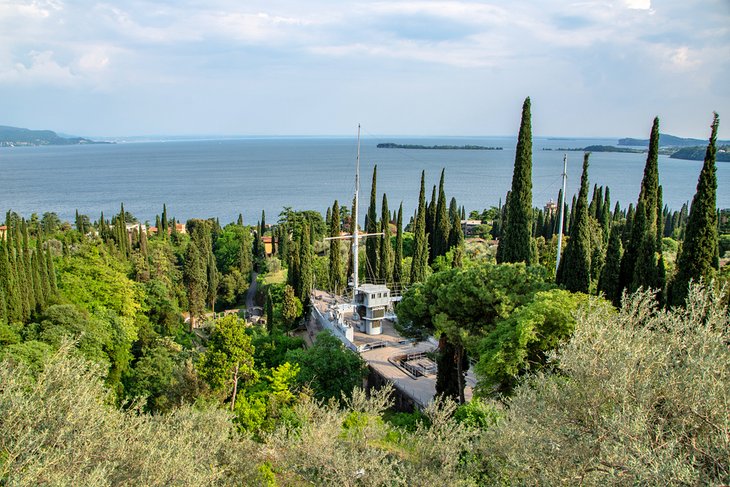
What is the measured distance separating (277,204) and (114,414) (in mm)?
87773

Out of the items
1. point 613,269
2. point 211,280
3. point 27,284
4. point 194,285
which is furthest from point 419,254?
point 27,284

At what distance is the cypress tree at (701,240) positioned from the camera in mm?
14781

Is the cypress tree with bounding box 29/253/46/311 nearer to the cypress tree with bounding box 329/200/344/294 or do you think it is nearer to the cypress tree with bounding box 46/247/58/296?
the cypress tree with bounding box 46/247/58/296

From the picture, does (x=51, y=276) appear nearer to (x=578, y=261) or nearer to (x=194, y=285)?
(x=194, y=285)

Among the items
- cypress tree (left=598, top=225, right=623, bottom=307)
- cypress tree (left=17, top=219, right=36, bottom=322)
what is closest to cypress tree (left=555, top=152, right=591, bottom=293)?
cypress tree (left=598, top=225, right=623, bottom=307)

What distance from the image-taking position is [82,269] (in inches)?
1072

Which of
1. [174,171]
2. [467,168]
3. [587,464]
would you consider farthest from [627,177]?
[587,464]

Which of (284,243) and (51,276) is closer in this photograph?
(51,276)

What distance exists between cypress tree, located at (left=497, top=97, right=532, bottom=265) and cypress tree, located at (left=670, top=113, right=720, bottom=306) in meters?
7.44

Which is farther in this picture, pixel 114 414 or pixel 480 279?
pixel 480 279

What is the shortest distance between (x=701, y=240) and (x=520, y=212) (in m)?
8.25

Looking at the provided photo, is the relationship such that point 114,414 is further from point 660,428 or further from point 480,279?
point 480,279

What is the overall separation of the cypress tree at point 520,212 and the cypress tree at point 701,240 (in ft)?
24.4

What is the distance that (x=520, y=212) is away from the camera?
73.7 ft
